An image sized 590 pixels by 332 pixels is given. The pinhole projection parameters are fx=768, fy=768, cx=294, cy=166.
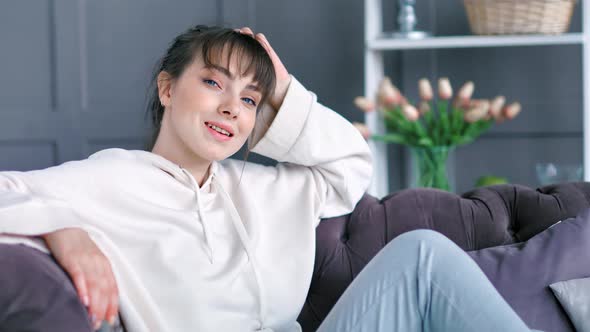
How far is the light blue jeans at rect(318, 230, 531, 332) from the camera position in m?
1.47

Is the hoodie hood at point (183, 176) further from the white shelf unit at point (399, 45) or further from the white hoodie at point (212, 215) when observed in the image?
the white shelf unit at point (399, 45)

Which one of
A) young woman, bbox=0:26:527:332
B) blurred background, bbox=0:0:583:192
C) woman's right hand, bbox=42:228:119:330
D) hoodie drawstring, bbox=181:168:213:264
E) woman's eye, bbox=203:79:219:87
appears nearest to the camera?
woman's right hand, bbox=42:228:119:330

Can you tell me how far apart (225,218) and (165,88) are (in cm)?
35

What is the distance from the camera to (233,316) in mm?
1546

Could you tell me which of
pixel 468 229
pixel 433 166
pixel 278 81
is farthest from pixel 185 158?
pixel 433 166

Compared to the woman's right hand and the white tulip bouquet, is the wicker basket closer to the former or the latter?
the white tulip bouquet

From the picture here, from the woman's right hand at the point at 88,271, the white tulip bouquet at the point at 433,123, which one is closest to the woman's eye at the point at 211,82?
the woman's right hand at the point at 88,271

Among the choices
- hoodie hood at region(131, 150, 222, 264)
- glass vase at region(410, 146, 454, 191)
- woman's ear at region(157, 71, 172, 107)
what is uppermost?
woman's ear at region(157, 71, 172, 107)

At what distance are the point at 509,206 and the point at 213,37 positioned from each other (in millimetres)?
817

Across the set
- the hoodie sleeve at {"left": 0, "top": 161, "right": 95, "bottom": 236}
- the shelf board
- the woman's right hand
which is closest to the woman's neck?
the hoodie sleeve at {"left": 0, "top": 161, "right": 95, "bottom": 236}

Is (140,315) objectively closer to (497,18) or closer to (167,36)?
(497,18)

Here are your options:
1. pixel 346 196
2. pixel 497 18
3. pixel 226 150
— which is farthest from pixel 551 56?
pixel 226 150

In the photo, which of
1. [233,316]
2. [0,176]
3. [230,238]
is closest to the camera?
[0,176]

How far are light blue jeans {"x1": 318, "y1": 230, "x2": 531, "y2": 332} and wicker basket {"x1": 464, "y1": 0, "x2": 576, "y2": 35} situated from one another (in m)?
1.85
